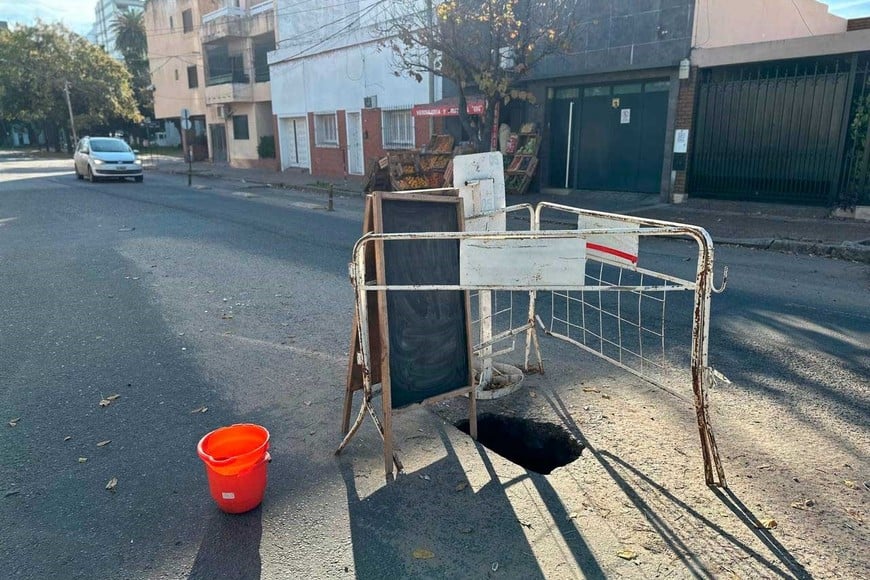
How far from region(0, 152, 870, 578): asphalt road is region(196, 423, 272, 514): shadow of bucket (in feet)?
0.35

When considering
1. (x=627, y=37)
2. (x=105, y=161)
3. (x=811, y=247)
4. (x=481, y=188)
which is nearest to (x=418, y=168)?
(x=627, y=37)

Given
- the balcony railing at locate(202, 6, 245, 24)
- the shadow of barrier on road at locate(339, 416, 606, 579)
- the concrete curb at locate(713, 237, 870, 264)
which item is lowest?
the shadow of barrier on road at locate(339, 416, 606, 579)

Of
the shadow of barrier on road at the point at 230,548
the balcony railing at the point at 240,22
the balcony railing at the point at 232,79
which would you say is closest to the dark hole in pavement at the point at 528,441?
the shadow of barrier on road at the point at 230,548

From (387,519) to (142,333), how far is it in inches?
162

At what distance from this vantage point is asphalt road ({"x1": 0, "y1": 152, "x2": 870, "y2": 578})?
117 inches

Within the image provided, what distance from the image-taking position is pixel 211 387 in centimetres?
484

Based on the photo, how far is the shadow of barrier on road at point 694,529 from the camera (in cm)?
273

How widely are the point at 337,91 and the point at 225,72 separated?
13883 mm

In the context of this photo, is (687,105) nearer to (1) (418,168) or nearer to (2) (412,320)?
(1) (418,168)

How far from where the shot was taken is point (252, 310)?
22.8 ft

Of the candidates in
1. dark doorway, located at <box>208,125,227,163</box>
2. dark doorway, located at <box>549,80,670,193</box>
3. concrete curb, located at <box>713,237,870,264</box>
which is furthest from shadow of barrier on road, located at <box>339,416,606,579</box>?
dark doorway, located at <box>208,125,227,163</box>

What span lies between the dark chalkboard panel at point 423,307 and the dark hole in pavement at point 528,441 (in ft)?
1.60

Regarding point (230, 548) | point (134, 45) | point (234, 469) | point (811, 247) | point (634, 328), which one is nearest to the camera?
point (230, 548)

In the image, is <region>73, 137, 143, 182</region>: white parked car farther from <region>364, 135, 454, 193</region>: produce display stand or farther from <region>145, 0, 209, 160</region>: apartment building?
<region>145, 0, 209, 160</region>: apartment building
